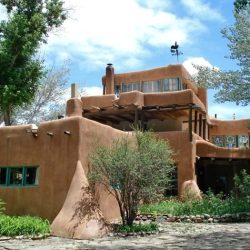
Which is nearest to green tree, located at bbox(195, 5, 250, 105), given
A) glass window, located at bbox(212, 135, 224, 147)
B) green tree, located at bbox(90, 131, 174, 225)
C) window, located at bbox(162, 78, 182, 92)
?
green tree, located at bbox(90, 131, 174, 225)

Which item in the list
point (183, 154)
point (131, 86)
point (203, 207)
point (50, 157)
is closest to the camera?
point (50, 157)

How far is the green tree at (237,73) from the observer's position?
48.6 ft

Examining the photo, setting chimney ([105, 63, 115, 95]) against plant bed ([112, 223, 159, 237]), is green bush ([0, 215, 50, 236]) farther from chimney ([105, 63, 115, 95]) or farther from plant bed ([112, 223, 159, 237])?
chimney ([105, 63, 115, 95])

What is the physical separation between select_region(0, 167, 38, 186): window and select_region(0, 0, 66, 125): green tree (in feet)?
16.4

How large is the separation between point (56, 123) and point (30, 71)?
4.28 m

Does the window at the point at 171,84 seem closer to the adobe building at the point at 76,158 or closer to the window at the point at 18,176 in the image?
the adobe building at the point at 76,158

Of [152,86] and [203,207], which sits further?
[152,86]

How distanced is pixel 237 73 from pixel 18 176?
32.2 feet

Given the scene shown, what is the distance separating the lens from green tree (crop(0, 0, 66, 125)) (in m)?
13.0

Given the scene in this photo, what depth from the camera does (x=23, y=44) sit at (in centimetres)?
1323

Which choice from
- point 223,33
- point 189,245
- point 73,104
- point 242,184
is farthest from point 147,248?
point 73,104

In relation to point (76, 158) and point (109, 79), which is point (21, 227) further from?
point (109, 79)

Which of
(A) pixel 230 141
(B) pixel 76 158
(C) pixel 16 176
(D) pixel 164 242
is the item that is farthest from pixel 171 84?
(D) pixel 164 242

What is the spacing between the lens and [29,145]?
59.5ft
